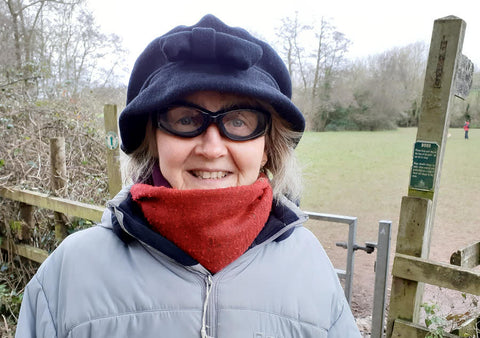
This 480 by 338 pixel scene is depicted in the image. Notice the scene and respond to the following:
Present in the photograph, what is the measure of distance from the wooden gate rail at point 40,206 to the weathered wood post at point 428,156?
2303 millimetres

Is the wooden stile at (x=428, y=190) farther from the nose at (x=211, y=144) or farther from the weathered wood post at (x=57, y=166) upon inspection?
the weathered wood post at (x=57, y=166)

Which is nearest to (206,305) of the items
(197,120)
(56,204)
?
(197,120)

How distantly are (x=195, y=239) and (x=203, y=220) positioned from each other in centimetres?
5

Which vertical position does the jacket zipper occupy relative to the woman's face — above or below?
below

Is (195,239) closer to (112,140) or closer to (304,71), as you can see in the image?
(112,140)

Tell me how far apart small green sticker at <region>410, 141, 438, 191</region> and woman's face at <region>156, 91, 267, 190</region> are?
5.52 feet

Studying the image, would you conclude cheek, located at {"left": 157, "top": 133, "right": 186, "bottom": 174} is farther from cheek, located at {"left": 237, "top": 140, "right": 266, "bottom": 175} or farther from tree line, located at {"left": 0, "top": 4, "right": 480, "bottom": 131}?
tree line, located at {"left": 0, "top": 4, "right": 480, "bottom": 131}

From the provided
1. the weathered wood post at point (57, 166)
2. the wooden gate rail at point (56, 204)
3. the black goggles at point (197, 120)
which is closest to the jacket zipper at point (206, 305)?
the black goggles at point (197, 120)

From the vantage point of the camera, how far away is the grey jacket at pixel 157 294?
812mm

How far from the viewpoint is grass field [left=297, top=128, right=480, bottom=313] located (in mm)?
6148

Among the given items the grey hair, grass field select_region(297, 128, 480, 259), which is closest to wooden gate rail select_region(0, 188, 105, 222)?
the grey hair

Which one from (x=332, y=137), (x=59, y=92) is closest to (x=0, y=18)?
(x=59, y=92)

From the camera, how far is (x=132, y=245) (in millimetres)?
895

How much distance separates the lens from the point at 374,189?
31.4ft
